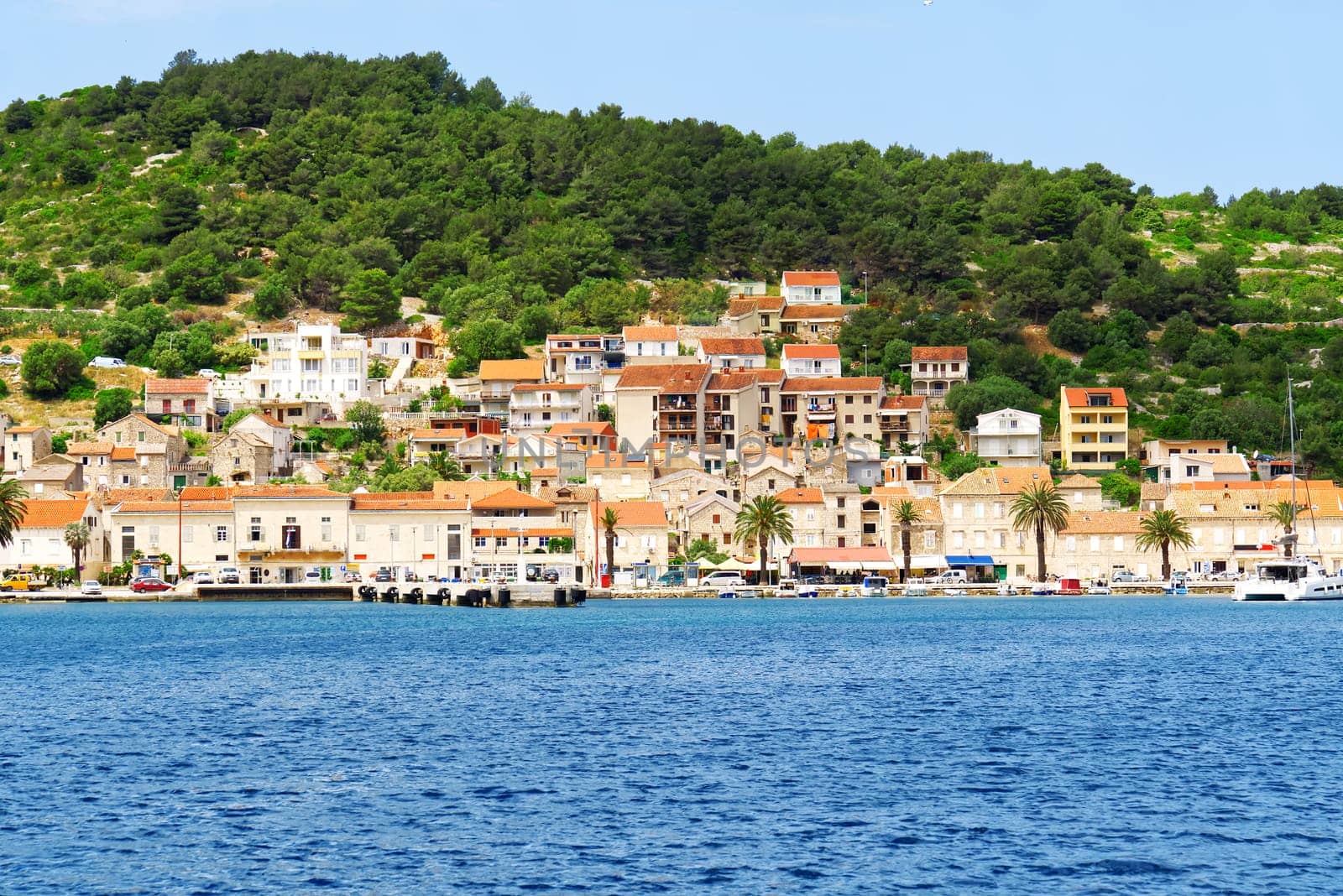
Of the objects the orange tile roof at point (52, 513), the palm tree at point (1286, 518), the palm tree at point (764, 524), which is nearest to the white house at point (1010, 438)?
the palm tree at point (1286, 518)

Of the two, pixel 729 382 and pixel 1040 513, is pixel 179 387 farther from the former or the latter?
Answer: pixel 1040 513

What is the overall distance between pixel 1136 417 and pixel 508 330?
43.2m

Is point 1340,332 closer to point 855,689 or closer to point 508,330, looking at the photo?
point 508,330

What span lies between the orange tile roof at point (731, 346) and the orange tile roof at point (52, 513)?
44.4 metres

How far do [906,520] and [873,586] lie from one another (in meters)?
3.93

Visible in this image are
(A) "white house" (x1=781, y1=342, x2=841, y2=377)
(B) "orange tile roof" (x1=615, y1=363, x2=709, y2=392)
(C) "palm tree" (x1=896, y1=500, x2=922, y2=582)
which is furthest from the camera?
(A) "white house" (x1=781, y1=342, x2=841, y2=377)

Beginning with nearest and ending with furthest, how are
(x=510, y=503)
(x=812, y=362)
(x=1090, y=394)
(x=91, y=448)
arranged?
(x=510, y=503) < (x=91, y=448) < (x=1090, y=394) < (x=812, y=362)

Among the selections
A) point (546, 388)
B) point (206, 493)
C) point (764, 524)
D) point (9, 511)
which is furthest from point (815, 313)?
point (9, 511)

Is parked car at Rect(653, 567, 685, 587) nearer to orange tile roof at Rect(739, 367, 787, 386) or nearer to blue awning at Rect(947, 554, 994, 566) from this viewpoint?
blue awning at Rect(947, 554, 994, 566)

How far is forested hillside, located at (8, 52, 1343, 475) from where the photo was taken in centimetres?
11900

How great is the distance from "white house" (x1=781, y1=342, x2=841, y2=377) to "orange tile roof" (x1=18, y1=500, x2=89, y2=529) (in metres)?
46.9

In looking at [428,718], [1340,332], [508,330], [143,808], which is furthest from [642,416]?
[143,808]

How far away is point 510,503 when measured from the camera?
86.5 m

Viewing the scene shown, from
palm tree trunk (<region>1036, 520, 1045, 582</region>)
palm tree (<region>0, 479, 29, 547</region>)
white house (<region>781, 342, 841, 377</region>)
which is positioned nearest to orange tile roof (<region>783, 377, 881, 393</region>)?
white house (<region>781, 342, 841, 377</region>)
